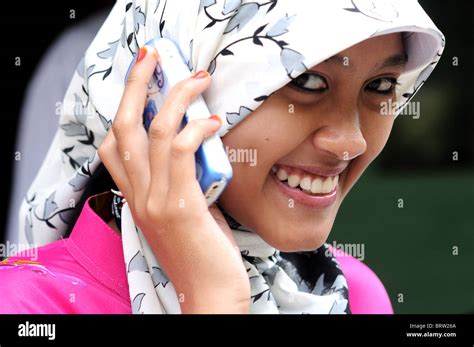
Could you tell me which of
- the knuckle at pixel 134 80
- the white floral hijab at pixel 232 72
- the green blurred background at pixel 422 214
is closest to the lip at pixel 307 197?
the white floral hijab at pixel 232 72

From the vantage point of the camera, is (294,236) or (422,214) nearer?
(294,236)

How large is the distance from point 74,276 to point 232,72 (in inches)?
16.2

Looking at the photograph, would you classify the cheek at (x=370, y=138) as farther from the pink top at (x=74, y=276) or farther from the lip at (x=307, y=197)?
the pink top at (x=74, y=276)

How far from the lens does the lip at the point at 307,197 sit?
137cm

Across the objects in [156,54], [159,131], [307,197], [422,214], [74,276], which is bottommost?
[422,214]

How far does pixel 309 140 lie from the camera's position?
1.35 metres

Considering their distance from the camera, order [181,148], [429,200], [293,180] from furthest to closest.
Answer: [429,200] < [293,180] < [181,148]

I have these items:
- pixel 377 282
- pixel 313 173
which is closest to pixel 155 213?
pixel 313 173

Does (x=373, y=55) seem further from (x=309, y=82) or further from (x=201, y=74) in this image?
(x=201, y=74)

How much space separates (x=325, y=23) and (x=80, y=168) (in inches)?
20.7

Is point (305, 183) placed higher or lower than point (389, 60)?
lower

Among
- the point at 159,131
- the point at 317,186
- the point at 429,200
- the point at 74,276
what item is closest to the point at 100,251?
the point at 74,276

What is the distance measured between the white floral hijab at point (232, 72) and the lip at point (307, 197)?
0.11 m
